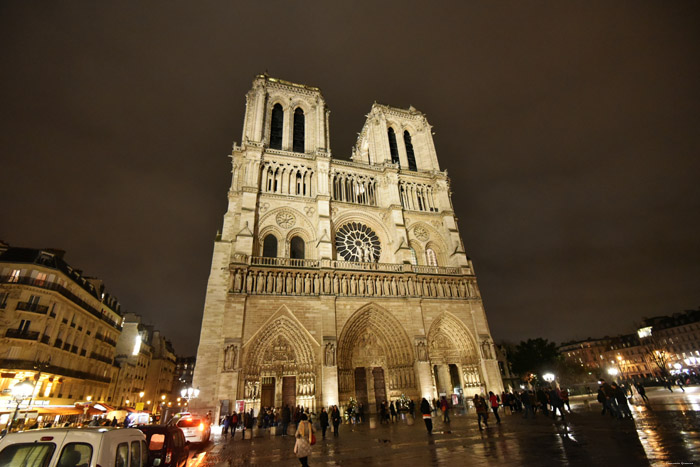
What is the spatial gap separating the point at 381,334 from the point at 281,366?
5925mm

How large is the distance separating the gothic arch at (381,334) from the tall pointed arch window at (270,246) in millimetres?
6376

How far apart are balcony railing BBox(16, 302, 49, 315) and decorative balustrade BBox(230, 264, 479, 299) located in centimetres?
1172

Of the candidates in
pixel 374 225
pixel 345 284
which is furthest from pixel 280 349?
pixel 374 225

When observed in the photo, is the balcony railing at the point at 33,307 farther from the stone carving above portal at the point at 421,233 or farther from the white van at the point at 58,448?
the stone carving above portal at the point at 421,233

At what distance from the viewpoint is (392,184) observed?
24.4 meters

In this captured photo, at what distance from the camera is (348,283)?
1911cm

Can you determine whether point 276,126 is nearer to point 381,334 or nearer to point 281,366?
point 381,334

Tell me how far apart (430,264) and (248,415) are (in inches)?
580

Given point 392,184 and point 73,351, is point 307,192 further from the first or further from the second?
point 73,351

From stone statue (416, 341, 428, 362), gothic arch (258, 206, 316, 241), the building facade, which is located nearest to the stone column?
stone statue (416, 341, 428, 362)

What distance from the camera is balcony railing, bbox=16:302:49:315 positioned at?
1792cm

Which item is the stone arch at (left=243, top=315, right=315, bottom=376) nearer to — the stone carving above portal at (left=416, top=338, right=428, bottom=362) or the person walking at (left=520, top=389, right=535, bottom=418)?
the stone carving above portal at (left=416, top=338, right=428, bottom=362)

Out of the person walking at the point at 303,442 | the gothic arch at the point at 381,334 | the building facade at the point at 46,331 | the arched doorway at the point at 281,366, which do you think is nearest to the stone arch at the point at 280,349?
the arched doorway at the point at 281,366

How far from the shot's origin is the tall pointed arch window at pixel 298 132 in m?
25.6
